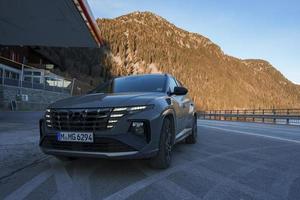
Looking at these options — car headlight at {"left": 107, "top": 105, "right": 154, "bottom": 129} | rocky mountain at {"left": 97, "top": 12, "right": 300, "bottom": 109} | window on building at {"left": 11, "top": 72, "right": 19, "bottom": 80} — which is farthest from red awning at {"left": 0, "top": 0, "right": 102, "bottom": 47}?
rocky mountain at {"left": 97, "top": 12, "right": 300, "bottom": 109}

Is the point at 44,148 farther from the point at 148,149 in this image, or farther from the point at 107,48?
the point at 107,48

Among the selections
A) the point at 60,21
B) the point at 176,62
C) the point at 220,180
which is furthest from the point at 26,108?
the point at 176,62

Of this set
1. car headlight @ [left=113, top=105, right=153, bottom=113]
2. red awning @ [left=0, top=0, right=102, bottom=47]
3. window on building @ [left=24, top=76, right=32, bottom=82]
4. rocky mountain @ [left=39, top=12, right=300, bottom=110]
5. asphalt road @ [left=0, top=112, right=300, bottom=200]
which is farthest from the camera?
rocky mountain @ [left=39, top=12, right=300, bottom=110]

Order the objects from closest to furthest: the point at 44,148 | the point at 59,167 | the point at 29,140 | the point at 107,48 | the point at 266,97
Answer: the point at 44,148
the point at 59,167
the point at 29,140
the point at 107,48
the point at 266,97

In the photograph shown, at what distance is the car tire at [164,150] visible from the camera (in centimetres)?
498

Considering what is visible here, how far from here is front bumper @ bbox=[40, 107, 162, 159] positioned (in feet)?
14.5

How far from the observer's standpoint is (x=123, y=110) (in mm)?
4531

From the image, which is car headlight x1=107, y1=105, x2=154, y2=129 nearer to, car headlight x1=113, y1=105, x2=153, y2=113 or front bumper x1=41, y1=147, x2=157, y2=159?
car headlight x1=113, y1=105, x2=153, y2=113

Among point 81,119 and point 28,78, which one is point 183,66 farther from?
point 81,119

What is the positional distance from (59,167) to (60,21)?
41.2 ft

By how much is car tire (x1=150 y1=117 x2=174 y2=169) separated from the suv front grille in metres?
0.98

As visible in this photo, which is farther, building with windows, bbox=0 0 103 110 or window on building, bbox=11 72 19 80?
window on building, bbox=11 72 19 80

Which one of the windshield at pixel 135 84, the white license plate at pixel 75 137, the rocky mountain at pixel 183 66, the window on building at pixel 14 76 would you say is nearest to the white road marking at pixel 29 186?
the white license plate at pixel 75 137

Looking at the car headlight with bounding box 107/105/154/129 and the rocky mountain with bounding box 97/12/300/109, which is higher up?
the rocky mountain with bounding box 97/12/300/109
